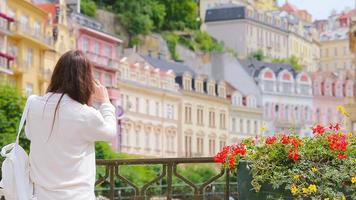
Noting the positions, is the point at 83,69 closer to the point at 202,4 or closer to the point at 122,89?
the point at 122,89

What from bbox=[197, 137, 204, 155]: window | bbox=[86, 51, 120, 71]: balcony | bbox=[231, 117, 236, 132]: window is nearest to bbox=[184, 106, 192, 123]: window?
bbox=[197, 137, 204, 155]: window

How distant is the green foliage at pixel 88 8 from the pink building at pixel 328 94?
30975 millimetres

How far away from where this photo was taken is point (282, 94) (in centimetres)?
11838

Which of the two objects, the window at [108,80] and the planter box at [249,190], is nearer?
the planter box at [249,190]

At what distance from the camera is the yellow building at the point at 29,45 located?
6975 centimetres

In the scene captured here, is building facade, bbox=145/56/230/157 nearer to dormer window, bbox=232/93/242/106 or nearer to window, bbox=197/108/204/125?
window, bbox=197/108/204/125

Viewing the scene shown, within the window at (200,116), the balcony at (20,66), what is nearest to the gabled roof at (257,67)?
the window at (200,116)

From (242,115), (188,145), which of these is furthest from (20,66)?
(242,115)

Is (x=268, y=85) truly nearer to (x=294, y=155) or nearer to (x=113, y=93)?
(x=113, y=93)

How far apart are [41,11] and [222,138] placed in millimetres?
35278

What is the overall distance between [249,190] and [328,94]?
401ft

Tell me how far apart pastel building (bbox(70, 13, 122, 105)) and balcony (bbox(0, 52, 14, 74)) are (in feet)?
41.1

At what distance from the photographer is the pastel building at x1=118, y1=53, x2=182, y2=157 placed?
8644 centimetres

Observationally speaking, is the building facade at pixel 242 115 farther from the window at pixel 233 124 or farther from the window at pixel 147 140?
the window at pixel 147 140
